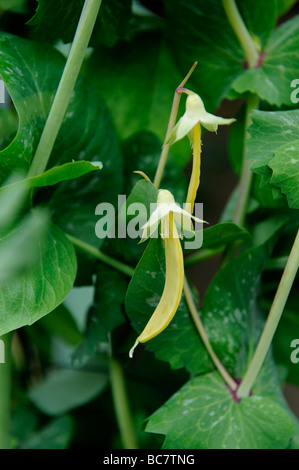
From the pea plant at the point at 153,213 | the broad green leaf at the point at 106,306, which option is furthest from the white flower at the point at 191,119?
the broad green leaf at the point at 106,306

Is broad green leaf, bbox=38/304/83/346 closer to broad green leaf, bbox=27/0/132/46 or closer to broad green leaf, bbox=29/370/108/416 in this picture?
broad green leaf, bbox=29/370/108/416

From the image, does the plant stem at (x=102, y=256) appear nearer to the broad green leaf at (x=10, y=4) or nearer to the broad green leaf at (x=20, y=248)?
the broad green leaf at (x=20, y=248)

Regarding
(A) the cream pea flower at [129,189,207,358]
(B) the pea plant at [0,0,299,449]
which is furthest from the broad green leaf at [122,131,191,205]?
(A) the cream pea flower at [129,189,207,358]

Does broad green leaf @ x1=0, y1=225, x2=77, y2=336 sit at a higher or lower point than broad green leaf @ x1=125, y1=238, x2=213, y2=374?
higher

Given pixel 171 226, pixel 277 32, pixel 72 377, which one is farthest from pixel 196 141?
pixel 72 377

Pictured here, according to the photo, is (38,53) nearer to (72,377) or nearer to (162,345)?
(162,345)

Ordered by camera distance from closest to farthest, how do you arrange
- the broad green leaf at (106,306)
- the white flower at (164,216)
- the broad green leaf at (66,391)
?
the white flower at (164,216), the broad green leaf at (106,306), the broad green leaf at (66,391)

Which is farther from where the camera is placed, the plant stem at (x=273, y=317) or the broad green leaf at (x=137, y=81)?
the broad green leaf at (x=137, y=81)
